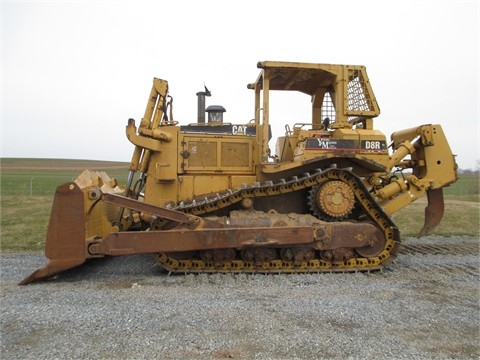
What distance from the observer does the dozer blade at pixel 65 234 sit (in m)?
5.79

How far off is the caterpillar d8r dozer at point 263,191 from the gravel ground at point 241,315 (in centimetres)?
42

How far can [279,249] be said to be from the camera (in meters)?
6.44

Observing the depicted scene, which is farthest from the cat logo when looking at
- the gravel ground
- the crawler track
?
the gravel ground

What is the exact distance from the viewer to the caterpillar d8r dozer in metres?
5.97

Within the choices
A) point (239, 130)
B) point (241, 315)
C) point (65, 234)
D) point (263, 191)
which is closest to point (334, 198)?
point (263, 191)

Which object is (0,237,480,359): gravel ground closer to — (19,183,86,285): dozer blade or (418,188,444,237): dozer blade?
(19,183,86,285): dozer blade

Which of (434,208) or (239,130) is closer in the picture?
(239,130)

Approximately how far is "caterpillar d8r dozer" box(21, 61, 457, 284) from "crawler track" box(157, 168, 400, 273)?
0.7 inches

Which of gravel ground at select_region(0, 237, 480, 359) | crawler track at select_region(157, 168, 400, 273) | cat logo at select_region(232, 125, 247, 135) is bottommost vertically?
gravel ground at select_region(0, 237, 480, 359)

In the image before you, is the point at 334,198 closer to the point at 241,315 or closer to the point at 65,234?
the point at 241,315

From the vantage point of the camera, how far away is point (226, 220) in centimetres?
627

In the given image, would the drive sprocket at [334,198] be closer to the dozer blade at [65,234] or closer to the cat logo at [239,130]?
the cat logo at [239,130]

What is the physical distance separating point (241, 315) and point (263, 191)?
98.6 inches

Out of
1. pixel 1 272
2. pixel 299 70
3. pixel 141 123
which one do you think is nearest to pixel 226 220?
pixel 141 123
